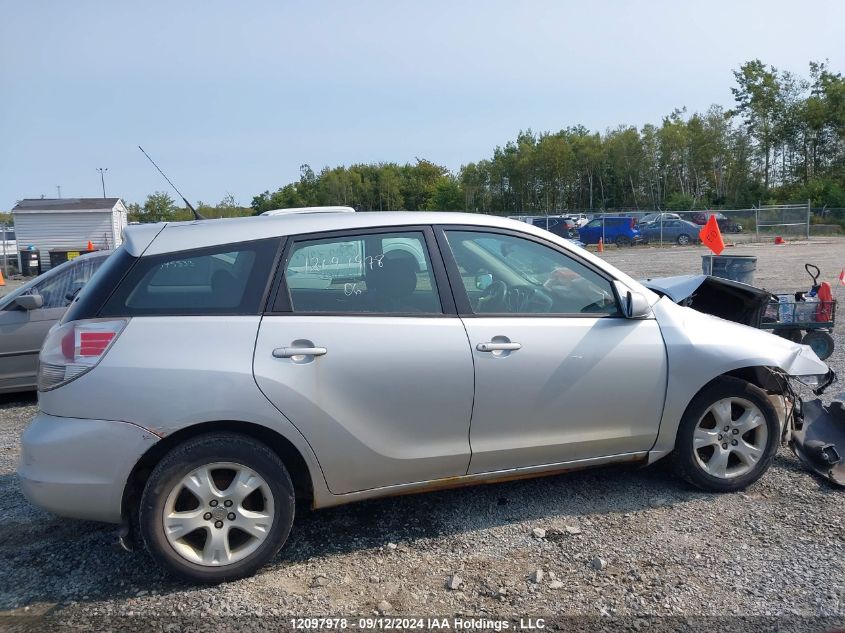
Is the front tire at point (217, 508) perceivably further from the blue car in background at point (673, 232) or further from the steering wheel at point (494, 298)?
the blue car in background at point (673, 232)

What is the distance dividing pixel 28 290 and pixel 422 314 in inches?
214

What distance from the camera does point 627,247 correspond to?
3666cm

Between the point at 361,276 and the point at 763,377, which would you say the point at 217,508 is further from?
the point at 763,377

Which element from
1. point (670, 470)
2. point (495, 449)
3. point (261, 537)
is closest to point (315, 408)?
point (261, 537)

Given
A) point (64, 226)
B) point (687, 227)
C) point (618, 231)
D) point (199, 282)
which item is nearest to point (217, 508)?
point (199, 282)

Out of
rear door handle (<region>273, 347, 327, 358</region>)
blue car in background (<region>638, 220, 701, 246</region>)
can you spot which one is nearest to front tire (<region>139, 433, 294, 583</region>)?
rear door handle (<region>273, 347, 327, 358</region>)

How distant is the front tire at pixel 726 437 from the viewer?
4316 millimetres

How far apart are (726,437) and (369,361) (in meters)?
2.32

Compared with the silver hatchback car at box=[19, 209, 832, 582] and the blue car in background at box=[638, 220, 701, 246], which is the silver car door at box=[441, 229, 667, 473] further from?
the blue car in background at box=[638, 220, 701, 246]

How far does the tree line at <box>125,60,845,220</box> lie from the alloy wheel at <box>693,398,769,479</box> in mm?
42448

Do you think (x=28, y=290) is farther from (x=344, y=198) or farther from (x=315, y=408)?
(x=344, y=198)

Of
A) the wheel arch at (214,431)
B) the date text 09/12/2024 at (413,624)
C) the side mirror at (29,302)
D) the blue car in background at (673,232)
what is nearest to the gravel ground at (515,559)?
the date text 09/12/2024 at (413,624)

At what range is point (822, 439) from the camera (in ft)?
16.3

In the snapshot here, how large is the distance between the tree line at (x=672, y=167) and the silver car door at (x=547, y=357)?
1665 inches
